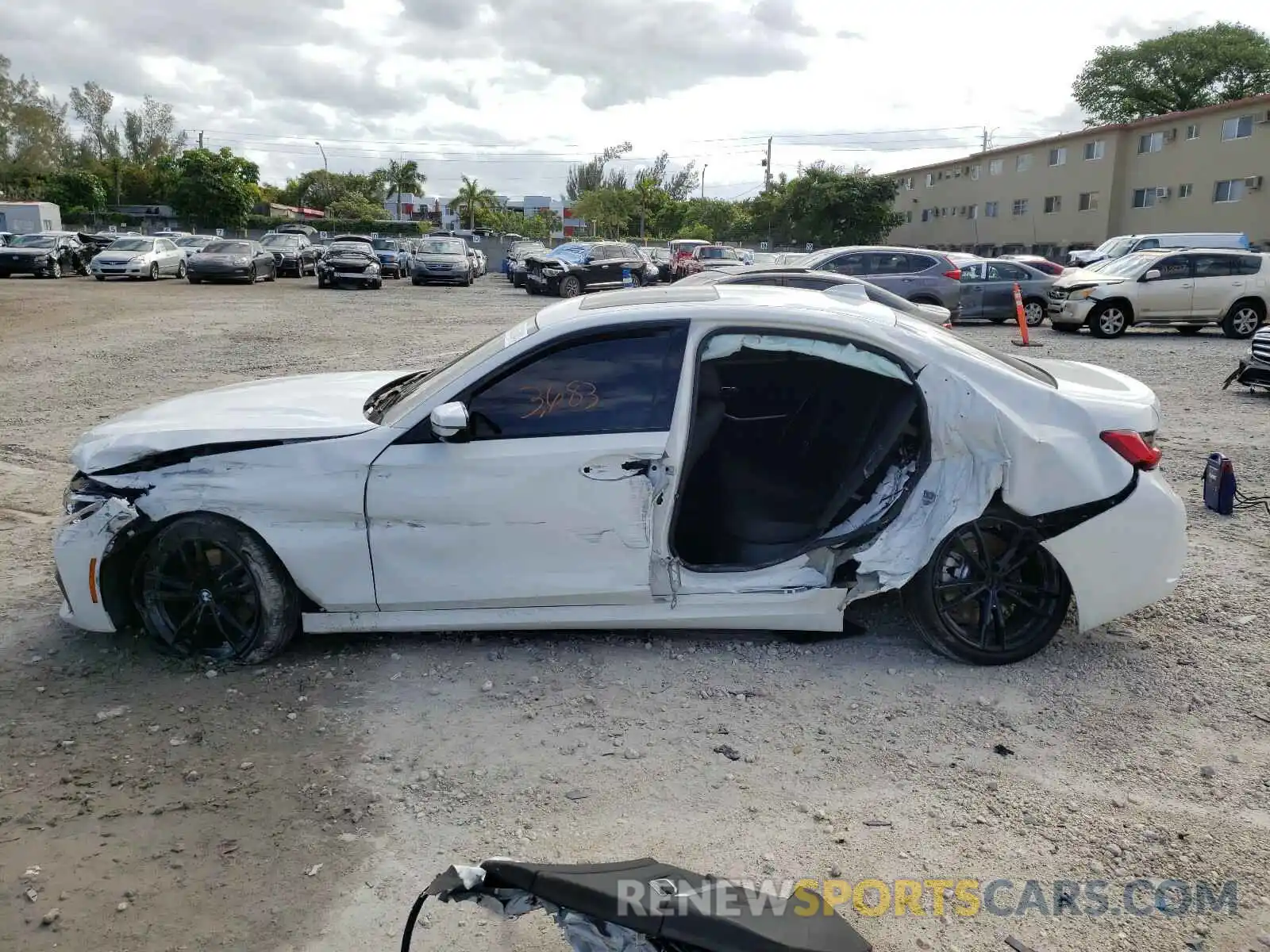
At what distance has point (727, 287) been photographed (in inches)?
179

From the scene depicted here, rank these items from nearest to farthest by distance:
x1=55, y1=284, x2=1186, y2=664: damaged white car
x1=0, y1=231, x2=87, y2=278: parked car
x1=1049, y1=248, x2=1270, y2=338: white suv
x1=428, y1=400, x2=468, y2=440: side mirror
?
x1=428, y1=400, x2=468, y2=440: side mirror
x1=55, y1=284, x2=1186, y2=664: damaged white car
x1=1049, y1=248, x2=1270, y2=338: white suv
x1=0, y1=231, x2=87, y2=278: parked car

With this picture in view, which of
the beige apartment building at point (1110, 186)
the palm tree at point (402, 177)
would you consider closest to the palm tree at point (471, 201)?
the palm tree at point (402, 177)

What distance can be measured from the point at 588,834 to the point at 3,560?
4.02 metres

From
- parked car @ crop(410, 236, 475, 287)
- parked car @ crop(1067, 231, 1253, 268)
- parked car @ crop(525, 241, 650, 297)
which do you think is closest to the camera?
parked car @ crop(1067, 231, 1253, 268)

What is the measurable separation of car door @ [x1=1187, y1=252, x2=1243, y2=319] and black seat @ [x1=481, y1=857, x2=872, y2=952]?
1877cm

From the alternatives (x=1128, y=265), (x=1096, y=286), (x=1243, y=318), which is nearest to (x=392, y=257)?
(x=1096, y=286)

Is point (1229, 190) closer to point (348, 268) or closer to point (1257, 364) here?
point (348, 268)

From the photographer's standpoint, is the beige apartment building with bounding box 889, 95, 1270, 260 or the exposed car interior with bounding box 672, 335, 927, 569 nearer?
the exposed car interior with bounding box 672, 335, 927, 569

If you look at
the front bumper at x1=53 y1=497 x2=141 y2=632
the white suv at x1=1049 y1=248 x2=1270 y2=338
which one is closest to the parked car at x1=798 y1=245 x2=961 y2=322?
the white suv at x1=1049 y1=248 x2=1270 y2=338

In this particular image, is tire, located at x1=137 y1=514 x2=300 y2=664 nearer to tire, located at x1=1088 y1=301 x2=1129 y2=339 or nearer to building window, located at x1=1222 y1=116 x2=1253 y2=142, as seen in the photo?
tire, located at x1=1088 y1=301 x2=1129 y2=339

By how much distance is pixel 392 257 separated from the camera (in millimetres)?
36812

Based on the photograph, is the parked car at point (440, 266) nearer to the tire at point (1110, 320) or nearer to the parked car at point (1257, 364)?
the tire at point (1110, 320)

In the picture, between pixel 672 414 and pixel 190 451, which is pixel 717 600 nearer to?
pixel 672 414

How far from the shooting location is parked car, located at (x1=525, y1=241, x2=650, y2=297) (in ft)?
91.0
